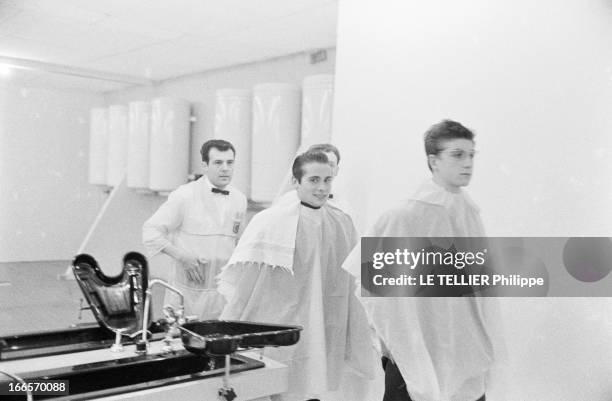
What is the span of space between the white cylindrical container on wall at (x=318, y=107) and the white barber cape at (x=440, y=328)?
1440 millimetres

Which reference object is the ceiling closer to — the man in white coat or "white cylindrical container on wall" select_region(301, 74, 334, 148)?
"white cylindrical container on wall" select_region(301, 74, 334, 148)

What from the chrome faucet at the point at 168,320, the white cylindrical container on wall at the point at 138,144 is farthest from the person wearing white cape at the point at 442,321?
the white cylindrical container on wall at the point at 138,144

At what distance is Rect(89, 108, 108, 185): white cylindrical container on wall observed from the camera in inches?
110

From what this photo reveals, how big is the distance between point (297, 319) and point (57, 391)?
0.76m

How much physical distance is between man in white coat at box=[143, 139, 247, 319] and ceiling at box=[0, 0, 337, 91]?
101 cm

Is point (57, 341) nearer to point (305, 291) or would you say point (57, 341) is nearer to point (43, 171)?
point (305, 291)

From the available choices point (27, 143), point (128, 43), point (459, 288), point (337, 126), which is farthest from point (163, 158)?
point (459, 288)

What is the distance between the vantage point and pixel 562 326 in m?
1.45

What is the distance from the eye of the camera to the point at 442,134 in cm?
158

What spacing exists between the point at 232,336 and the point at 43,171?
1.85 m

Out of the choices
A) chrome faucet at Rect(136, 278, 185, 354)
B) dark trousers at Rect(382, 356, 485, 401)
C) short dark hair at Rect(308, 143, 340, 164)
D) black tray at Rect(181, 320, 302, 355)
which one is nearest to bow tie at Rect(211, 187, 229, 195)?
short dark hair at Rect(308, 143, 340, 164)

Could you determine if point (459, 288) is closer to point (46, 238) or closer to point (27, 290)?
point (46, 238)

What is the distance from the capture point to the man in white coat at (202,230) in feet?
7.34

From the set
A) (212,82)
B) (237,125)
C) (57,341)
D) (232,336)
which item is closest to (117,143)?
(237,125)
